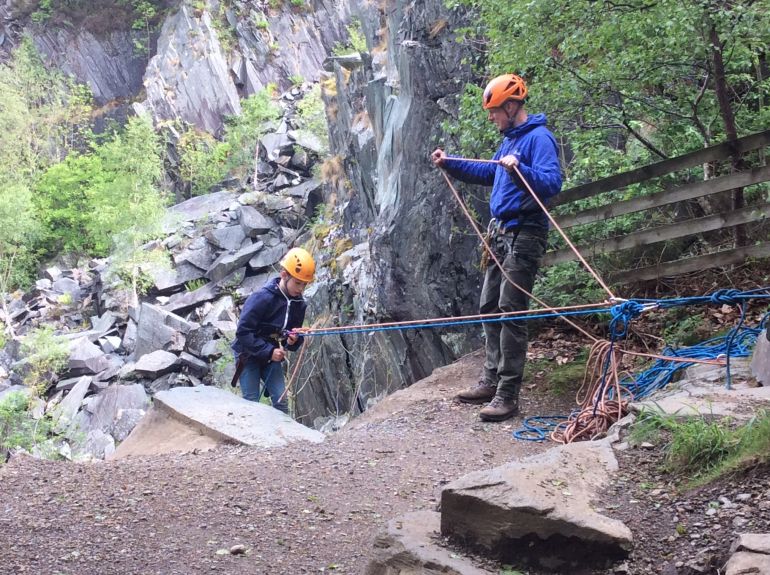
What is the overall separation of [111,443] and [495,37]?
1862 cm

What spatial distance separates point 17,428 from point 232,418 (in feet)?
44.7

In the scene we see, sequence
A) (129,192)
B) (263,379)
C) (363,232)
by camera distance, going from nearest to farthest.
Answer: (263,379)
(363,232)
(129,192)

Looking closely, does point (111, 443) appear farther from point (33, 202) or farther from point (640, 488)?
point (33, 202)

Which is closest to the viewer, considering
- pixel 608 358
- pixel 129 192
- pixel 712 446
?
pixel 712 446

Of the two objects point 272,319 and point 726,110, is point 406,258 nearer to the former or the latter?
point 272,319

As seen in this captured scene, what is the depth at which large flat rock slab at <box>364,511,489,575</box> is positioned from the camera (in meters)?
2.71

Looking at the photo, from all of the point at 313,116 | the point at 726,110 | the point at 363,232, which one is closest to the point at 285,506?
the point at 726,110

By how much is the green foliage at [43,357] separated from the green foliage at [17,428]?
6.25 meters

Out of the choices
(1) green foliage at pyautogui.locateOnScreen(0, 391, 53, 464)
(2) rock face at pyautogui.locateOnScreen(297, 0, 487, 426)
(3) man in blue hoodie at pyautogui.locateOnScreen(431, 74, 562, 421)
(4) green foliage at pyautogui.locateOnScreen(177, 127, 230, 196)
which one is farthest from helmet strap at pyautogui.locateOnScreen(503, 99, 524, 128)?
(4) green foliage at pyautogui.locateOnScreen(177, 127, 230, 196)

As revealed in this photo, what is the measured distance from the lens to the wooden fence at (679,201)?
619cm

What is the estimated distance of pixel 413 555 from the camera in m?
2.79

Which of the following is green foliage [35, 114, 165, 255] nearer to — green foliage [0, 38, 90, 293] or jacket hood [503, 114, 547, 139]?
green foliage [0, 38, 90, 293]

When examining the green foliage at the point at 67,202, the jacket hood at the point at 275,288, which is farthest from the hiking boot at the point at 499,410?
the green foliage at the point at 67,202

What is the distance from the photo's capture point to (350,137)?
17.3 metres
